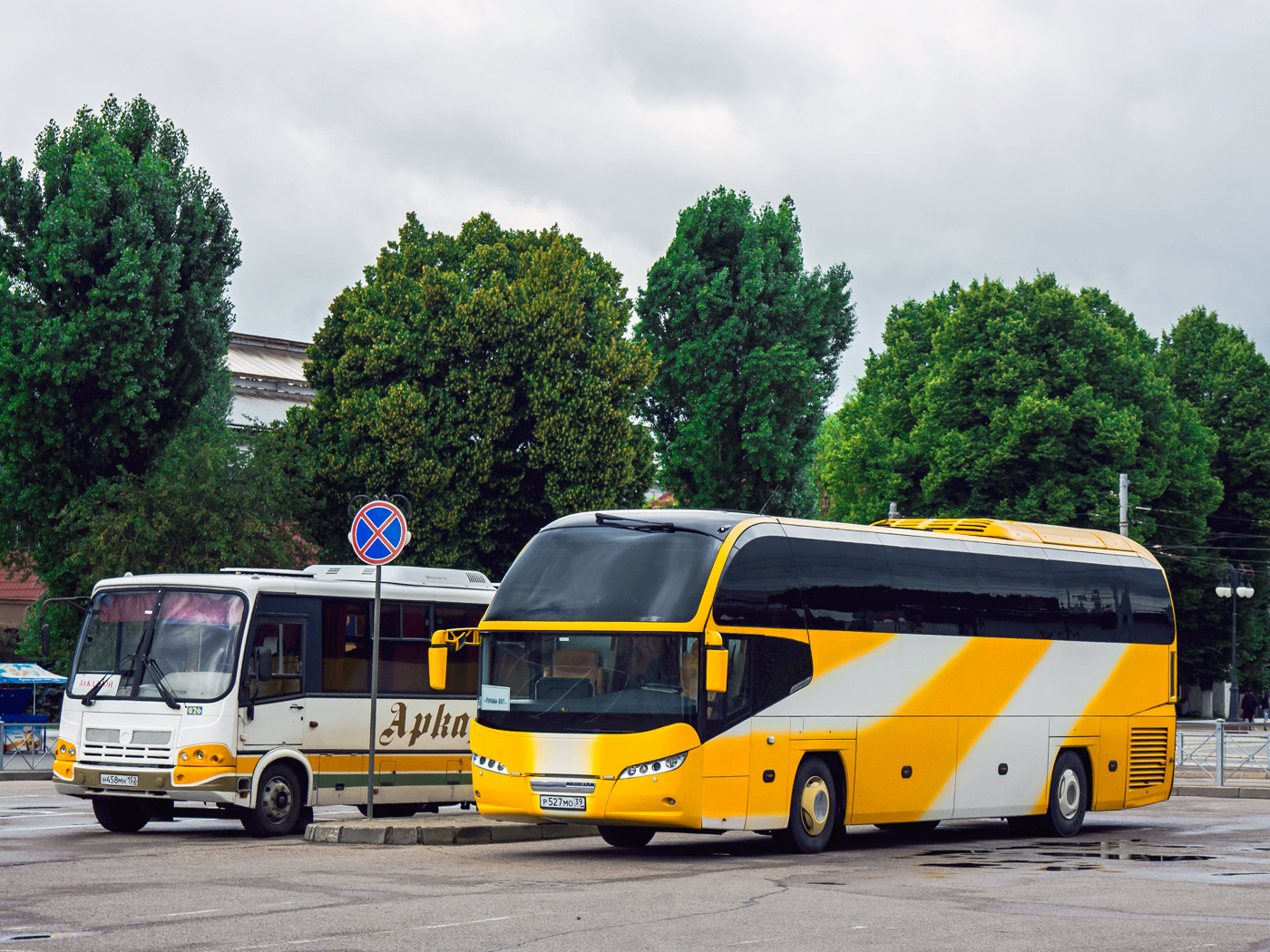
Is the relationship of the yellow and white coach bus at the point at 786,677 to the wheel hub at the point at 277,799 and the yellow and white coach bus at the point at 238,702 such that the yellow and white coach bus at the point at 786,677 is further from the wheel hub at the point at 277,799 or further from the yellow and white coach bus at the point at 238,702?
the wheel hub at the point at 277,799

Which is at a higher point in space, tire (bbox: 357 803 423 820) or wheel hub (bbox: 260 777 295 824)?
wheel hub (bbox: 260 777 295 824)

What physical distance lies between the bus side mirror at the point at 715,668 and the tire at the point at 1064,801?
681 cm

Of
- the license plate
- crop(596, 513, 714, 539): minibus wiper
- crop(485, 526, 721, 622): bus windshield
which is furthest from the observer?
crop(596, 513, 714, 539): minibus wiper

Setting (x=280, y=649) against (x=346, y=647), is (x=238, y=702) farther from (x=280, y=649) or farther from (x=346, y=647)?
(x=346, y=647)

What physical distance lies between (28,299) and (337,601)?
855 inches

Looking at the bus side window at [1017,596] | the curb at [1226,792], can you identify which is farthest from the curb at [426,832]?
the curb at [1226,792]

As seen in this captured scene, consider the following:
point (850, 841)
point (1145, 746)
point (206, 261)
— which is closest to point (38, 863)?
point (850, 841)

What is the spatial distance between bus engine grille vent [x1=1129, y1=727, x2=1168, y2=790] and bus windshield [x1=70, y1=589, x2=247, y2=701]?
11712 mm

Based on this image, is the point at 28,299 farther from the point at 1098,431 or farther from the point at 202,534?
the point at 1098,431

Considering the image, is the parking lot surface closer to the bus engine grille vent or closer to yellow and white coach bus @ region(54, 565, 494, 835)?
yellow and white coach bus @ region(54, 565, 494, 835)

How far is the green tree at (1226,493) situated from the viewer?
62.6m

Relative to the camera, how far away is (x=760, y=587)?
16766 mm

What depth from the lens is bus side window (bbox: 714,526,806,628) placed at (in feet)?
53.7

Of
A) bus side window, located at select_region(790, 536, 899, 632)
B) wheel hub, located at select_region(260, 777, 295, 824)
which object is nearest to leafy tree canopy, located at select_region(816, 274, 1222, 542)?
bus side window, located at select_region(790, 536, 899, 632)
